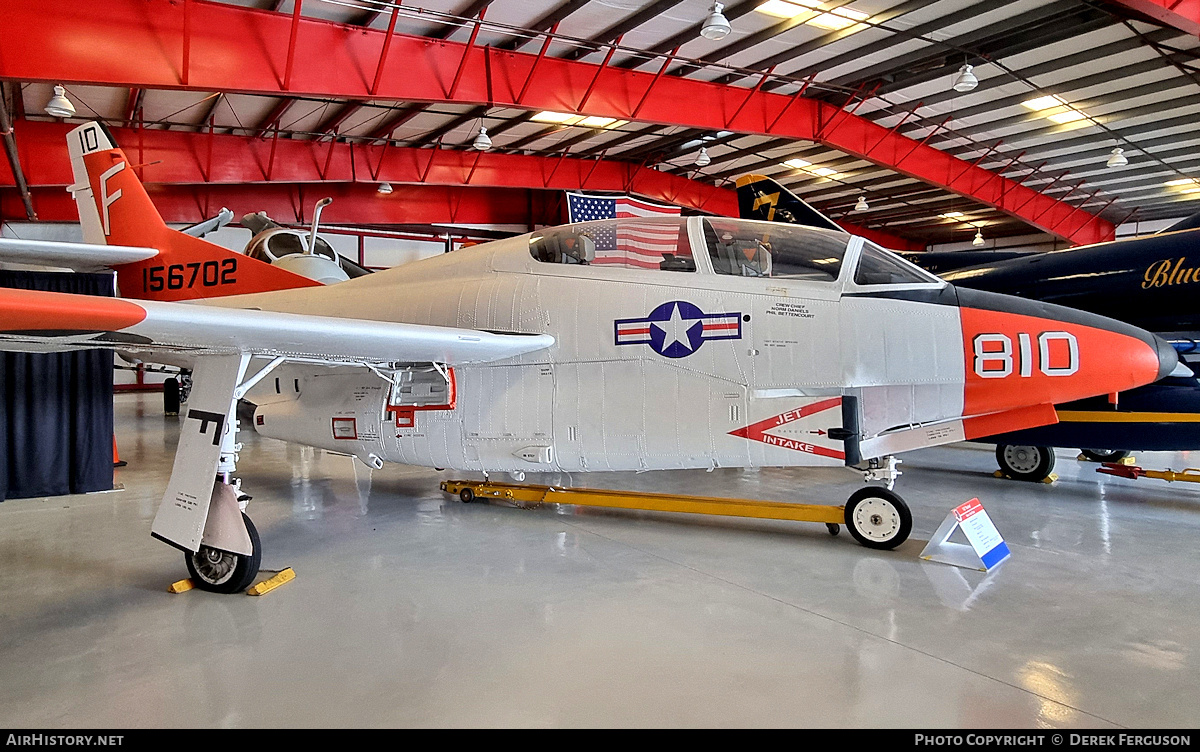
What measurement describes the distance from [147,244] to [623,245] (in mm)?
5549

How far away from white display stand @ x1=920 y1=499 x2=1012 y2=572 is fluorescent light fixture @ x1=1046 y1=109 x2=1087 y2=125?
15130mm

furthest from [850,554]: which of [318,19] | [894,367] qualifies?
[318,19]

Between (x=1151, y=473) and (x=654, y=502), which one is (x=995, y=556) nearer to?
(x=654, y=502)

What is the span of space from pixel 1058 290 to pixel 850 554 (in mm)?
5969

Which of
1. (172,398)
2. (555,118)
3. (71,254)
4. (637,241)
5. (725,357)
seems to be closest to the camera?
(725,357)

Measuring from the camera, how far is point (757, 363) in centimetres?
533

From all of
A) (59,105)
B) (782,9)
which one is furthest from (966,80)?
(59,105)

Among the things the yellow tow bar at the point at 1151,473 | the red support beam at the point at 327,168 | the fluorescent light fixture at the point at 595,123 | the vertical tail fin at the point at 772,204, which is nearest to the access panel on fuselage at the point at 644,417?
the yellow tow bar at the point at 1151,473

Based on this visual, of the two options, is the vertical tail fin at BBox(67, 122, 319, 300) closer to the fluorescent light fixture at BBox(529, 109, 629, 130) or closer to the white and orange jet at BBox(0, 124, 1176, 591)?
the white and orange jet at BBox(0, 124, 1176, 591)

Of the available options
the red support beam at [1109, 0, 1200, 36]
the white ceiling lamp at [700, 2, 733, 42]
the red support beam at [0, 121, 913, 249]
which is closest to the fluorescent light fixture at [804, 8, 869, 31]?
the white ceiling lamp at [700, 2, 733, 42]

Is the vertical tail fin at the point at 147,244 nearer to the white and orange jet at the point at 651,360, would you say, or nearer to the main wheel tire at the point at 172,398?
the white and orange jet at the point at 651,360

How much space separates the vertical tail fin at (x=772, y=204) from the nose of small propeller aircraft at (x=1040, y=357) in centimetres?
672

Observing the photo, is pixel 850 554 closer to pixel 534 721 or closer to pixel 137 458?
pixel 534 721

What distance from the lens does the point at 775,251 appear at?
5.46m
